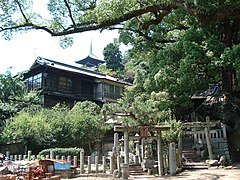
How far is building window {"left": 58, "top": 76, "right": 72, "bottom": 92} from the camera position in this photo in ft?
99.7

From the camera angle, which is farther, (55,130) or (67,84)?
(67,84)

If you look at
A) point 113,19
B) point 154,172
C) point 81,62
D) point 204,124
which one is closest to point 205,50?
point 204,124

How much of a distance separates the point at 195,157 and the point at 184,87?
12.9 ft

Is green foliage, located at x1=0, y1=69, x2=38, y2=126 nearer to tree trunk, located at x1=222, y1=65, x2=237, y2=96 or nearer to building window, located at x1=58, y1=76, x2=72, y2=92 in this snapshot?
building window, located at x1=58, y1=76, x2=72, y2=92

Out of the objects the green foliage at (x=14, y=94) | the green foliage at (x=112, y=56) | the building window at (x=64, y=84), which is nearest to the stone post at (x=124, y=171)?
the green foliage at (x=14, y=94)

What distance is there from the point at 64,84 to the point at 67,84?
1.34 feet

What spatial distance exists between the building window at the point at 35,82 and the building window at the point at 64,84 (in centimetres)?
201

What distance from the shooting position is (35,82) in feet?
100

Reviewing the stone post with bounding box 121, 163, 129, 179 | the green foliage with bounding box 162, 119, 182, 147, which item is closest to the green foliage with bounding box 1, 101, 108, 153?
the green foliage with bounding box 162, 119, 182, 147

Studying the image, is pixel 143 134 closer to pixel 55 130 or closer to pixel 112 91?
pixel 55 130

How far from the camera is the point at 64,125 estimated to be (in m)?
20.2

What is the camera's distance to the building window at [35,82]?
29.7m

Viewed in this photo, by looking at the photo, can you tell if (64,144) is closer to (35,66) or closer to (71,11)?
(71,11)

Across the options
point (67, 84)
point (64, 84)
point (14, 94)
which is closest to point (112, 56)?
point (67, 84)
